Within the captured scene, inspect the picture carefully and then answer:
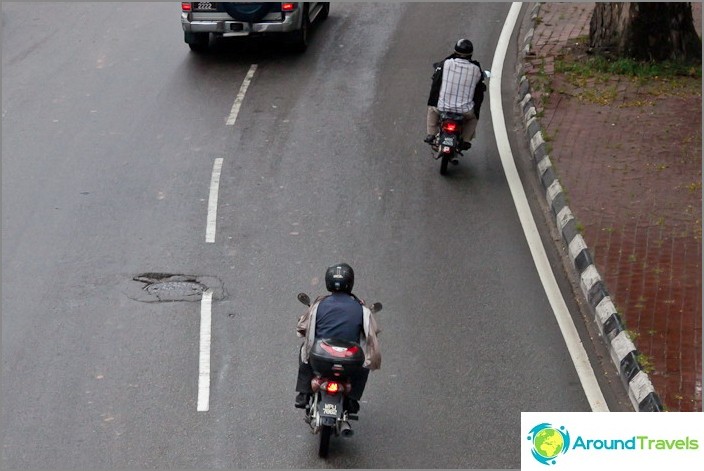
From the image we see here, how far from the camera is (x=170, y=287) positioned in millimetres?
12586

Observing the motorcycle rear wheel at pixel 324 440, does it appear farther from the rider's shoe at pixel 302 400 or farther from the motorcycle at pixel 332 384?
the rider's shoe at pixel 302 400

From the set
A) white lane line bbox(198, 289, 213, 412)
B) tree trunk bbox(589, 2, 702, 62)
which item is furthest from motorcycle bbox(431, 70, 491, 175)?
tree trunk bbox(589, 2, 702, 62)

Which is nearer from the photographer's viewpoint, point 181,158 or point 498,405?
point 498,405

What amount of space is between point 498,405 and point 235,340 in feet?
8.59

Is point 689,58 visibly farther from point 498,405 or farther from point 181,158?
point 498,405

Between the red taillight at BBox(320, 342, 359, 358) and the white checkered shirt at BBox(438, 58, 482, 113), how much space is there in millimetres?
6582

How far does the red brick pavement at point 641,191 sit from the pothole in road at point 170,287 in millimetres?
3976

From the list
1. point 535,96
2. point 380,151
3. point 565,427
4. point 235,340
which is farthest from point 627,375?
point 535,96

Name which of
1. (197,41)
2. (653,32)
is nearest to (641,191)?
(653,32)

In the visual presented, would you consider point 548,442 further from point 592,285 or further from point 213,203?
point 213,203

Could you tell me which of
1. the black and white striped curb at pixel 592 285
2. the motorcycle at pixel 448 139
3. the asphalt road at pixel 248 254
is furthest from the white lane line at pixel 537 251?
the motorcycle at pixel 448 139

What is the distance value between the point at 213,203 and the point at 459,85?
3387 mm

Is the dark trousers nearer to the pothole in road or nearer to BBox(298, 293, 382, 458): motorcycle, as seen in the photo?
BBox(298, 293, 382, 458): motorcycle

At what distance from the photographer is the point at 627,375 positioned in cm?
1065
